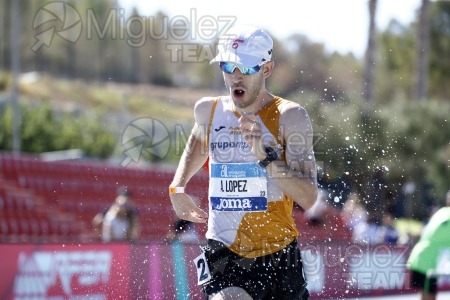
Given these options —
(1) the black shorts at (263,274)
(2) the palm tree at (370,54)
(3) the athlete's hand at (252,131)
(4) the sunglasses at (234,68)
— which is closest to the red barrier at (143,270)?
(1) the black shorts at (263,274)

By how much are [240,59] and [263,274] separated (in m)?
1.29

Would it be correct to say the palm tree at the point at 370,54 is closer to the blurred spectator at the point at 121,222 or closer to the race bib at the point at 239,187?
the blurred spectator at the point at 121,222

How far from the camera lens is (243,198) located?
17.0ft

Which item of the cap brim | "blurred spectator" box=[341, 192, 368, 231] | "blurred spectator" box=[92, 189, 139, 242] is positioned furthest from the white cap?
"blurred spectator" box=[341, 192, 368, 231]

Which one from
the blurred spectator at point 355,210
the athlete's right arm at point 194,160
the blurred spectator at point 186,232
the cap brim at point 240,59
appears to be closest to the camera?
the cap brim at point 240,59

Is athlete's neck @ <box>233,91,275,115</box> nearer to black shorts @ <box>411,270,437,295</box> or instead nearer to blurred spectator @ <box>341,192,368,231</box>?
black shorts @ <box>411,270,437,295</box>

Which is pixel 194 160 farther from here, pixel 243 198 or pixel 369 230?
pixel 369 230

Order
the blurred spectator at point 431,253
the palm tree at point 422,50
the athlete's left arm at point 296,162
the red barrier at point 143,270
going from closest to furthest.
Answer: the athlete's left arm at point 296,162 < the blurred spectator at point 431,253 < the red barrier at point 143,270 < the palm tree at point 422,50

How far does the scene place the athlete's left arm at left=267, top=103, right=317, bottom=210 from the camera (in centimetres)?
478

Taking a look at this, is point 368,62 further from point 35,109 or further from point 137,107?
point 137,107

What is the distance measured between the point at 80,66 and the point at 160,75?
25.2 feet

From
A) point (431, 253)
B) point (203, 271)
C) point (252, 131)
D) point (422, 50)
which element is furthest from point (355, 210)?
point (422, 50)

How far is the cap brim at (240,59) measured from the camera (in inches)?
195

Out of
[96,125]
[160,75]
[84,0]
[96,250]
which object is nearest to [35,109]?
[96,125]
